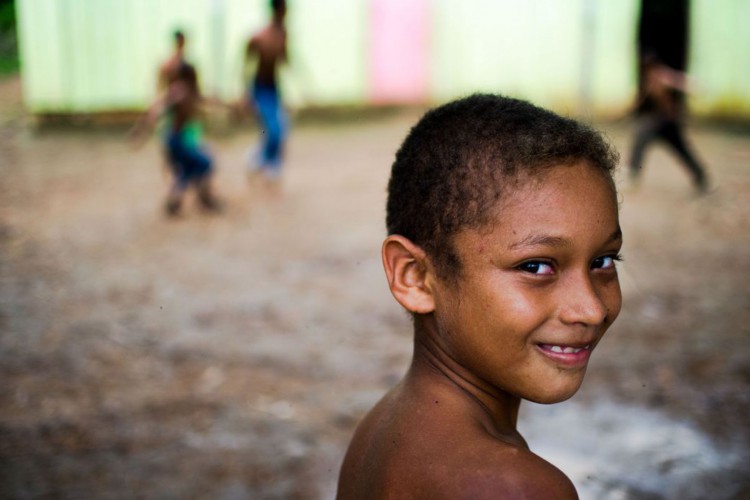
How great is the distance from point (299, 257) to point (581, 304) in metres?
5.10

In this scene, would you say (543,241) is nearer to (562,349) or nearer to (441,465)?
(562,349)

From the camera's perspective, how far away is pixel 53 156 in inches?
403

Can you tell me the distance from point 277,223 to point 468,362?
19.7 ft

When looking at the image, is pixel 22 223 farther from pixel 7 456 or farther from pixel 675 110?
pixel 675 110

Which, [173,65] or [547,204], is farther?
[173,65]

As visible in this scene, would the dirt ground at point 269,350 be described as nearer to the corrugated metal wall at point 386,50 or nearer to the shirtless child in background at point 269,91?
the shirtless child in background at point 269,91

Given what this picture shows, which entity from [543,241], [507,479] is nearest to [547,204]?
[543,241]

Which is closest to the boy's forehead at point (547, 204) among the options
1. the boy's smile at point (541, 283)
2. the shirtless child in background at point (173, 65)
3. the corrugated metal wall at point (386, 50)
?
the boy's smile at point (541, 283)

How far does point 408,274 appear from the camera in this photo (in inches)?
64.0

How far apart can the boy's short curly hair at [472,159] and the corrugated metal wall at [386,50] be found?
34.2ft

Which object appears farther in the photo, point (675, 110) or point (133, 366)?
point (675, 110)

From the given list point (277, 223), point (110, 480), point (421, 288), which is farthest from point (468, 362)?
point (277, 223)

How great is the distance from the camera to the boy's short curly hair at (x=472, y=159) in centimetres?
147

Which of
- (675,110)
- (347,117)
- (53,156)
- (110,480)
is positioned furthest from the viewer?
(347,117)
